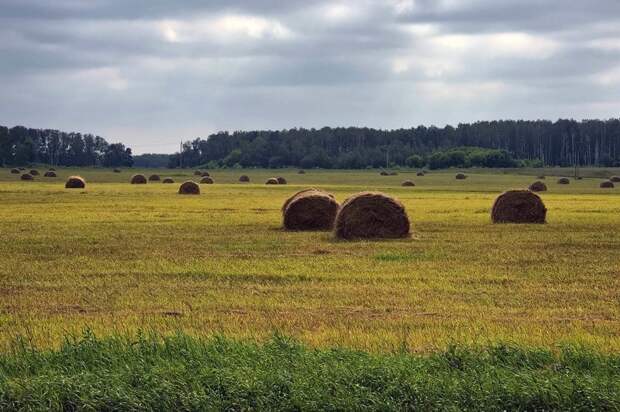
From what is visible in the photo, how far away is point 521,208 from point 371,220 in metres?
8.73

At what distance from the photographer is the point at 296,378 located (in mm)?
8586

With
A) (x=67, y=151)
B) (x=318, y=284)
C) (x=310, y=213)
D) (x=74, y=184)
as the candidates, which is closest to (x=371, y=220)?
(x=310, y=213)

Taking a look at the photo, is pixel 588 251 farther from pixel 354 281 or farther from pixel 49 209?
pixel 49 209

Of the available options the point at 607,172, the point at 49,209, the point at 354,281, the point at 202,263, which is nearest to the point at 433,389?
the point at 354,281

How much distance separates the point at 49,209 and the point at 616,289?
29563 millimetres

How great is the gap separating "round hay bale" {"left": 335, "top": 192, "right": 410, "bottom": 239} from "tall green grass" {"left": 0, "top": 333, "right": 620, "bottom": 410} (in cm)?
1613

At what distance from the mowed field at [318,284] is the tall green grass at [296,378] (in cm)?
124

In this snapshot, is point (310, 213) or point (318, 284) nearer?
point (318, 284)

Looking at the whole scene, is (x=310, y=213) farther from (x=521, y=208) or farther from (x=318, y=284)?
(x=318, y=284)

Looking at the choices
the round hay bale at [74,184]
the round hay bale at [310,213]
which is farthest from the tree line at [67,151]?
the round hay bale at [310,213]

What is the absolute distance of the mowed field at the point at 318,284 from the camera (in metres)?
11.7

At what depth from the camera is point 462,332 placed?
11.5 m

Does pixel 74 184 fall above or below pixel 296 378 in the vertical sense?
below

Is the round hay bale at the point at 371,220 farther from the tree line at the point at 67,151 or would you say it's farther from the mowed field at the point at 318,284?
the tree line at the point at 67,151
